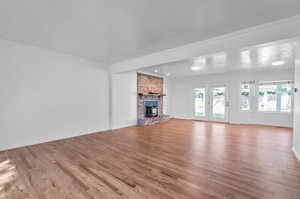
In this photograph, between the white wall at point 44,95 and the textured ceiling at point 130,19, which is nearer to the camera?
the textured ceiling at point 130,19

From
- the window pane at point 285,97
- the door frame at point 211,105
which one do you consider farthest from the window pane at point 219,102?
the window pane at point 285,97

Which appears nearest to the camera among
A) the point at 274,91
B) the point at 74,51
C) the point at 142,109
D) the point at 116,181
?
the point at 116,181

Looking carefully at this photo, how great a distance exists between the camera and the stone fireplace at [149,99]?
6.61m

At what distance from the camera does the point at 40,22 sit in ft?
8.09

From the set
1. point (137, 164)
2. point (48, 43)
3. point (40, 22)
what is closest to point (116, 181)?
point (137, 164)

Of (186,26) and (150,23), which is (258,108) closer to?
(186,26)

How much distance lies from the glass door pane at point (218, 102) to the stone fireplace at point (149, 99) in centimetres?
278

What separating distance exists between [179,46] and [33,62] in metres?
3.99

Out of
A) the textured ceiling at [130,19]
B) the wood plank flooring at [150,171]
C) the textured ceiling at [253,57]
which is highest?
the textured ceiling at [130,19]

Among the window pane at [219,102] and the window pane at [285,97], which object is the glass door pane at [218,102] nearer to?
the window pane at [219,102]

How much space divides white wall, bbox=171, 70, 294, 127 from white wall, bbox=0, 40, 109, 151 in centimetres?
518

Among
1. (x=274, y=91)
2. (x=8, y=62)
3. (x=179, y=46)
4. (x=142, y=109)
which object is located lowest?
(x=142, y=109)

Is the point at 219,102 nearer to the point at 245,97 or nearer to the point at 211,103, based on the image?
the point at 211,103

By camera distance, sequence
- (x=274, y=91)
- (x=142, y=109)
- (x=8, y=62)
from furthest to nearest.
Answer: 1. (x=142, y=109)
2. (x=274, y=91)
3. (x=8, y=62)
